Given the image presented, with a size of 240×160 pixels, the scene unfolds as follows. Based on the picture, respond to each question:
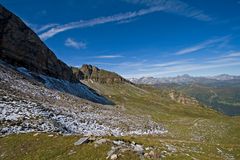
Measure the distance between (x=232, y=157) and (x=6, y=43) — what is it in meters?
80.9

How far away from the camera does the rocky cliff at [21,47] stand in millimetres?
89250

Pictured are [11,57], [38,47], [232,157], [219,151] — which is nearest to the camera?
[232,157]

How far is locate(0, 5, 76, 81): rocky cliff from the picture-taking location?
8925 cm

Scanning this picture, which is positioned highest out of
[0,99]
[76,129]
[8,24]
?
[8,24]

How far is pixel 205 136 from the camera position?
5838cm

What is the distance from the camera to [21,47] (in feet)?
315

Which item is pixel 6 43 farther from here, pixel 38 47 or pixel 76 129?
pixel 76 129

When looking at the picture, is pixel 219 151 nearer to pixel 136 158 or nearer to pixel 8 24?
pixel 136 158

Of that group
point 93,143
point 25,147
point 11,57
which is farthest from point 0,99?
point 11,57

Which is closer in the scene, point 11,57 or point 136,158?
point 136,158

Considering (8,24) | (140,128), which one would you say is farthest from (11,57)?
(140,128)

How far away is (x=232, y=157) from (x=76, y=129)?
867 inches

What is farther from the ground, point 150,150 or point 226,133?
point 150,150

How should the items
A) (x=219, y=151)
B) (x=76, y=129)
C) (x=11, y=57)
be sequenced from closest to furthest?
(x=219, y=151), (x=76, y=129), (x=11, y=57)
